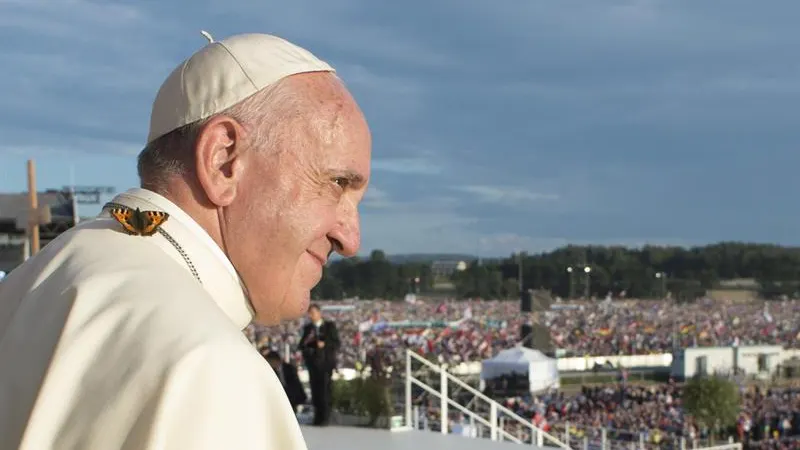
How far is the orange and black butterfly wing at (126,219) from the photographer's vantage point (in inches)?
26.7

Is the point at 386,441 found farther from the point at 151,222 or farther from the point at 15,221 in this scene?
the point at 15,221

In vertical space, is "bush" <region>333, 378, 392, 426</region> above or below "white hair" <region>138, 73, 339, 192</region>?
below

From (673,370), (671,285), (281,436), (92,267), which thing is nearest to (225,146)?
(92,267)

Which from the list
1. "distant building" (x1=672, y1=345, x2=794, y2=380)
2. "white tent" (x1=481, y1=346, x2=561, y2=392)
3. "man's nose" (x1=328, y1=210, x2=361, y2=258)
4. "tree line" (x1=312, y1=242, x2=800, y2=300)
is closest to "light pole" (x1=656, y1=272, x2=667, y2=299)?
"tree line" (x1=312, y1=242, x2=800, y2=300)

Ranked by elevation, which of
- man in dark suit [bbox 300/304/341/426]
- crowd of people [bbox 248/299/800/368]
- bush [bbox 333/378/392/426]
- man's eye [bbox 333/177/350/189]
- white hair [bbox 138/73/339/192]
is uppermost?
white hair [bbox 138/73/339/192]

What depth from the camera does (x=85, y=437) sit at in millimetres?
531

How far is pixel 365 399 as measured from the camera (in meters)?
8.13

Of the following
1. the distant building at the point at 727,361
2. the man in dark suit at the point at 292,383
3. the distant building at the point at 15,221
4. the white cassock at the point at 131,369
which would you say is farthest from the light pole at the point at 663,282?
the white cassock at the point at 131,369

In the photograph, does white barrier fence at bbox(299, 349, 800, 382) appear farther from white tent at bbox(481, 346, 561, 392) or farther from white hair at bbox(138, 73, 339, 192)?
white hair at bbox(138, 73, 339, 192)

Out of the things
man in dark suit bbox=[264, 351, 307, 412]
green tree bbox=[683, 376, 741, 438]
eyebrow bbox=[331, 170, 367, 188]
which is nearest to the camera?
eyebrow bbox=[331, 170, 367, 188]

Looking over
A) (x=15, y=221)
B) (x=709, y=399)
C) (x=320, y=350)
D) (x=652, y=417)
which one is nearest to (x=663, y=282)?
(x=652, y=417)

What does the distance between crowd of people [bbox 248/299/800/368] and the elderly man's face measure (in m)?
26.0

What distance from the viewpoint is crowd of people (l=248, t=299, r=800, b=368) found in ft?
128

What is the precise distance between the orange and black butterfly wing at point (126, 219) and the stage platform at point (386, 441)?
19.8ft
